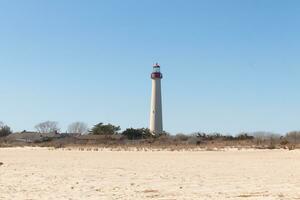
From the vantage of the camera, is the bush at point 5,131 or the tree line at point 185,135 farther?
the bush at point 5,131

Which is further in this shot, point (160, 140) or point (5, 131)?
point (5, 131)

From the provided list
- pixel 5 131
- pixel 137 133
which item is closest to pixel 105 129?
pixel 137 133

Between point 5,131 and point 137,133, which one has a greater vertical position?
point 5,131

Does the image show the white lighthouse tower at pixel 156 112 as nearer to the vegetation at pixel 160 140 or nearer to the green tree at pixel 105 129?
the vegetation at pixel 160 140

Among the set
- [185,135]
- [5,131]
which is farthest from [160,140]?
[5,131]

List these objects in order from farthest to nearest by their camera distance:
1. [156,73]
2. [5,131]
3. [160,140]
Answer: [5,131] < [156,73] < [160,140]

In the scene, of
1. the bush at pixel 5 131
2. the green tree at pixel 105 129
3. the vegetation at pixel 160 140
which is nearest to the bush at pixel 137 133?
the vegetation at pixel 160 140

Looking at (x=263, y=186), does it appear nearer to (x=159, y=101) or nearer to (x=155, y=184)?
(x=155, y=184)

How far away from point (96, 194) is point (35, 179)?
5.29 meters

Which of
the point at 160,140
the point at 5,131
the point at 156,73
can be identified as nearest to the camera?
the point at 160,140

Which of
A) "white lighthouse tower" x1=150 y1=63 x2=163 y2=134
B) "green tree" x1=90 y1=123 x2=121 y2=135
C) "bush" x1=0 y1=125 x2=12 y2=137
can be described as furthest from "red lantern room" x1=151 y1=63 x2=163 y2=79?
"bush" x1=0 y1=125 x2=12 y2=137

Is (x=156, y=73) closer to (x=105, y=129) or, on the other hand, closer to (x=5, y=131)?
(x=105, y=129)

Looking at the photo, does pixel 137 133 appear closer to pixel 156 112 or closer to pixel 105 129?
pixel 156 112

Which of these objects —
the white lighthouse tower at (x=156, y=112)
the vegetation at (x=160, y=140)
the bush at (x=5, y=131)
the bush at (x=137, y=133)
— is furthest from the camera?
the bush at (x=5, y=131)
